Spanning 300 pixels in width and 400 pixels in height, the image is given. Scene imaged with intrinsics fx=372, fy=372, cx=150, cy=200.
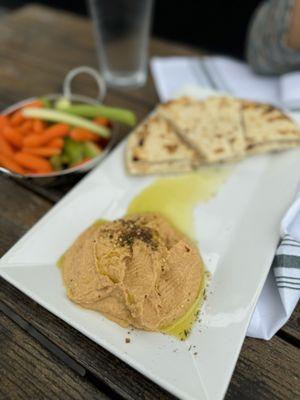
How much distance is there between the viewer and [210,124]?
78.4 inches

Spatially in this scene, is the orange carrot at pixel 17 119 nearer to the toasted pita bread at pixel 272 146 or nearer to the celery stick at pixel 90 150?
the celery stick at pixel 90 150

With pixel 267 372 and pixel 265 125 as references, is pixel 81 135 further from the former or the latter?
pixel 267 372

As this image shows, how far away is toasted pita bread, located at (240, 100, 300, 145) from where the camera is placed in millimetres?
1844

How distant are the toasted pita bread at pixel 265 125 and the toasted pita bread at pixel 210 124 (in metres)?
0.04

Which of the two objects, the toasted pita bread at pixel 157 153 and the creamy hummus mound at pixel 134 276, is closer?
the creamy hummus mound at pixel 134 276

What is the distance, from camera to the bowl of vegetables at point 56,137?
1.73 metres

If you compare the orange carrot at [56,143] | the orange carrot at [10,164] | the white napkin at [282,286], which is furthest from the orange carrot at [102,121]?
the white napkin at [282,286]

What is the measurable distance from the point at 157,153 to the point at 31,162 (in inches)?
23.9

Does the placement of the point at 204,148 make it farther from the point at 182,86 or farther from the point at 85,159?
the point at 182,86

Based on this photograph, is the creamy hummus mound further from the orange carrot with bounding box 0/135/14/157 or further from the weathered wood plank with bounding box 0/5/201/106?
the weathered wood plank with bounding box 0/5/201/106

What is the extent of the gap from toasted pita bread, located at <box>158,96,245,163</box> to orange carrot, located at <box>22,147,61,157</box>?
0.63m

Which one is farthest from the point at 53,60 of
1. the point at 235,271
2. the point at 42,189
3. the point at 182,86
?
the point at 235,271

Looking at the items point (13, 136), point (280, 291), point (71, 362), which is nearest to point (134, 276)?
point (71, 362)

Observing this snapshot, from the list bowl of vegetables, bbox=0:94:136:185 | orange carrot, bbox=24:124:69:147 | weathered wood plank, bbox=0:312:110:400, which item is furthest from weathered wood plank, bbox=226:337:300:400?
orange carrot, bbox=24:124:69:147
